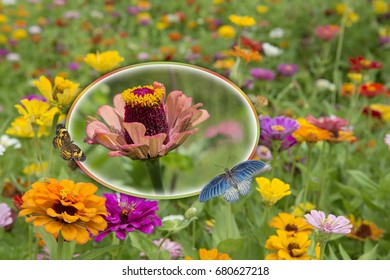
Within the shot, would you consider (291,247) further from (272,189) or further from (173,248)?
(173,248)

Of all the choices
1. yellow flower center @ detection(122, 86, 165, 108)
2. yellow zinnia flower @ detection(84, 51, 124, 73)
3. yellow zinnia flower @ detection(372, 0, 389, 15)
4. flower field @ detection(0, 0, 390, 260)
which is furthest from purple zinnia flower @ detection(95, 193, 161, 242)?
yellow zinnia flower @ detection(372, 0, 389, 15)

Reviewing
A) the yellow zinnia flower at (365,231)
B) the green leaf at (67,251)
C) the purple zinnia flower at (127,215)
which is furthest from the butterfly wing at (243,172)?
the yellow zinnia flower at (365,231)

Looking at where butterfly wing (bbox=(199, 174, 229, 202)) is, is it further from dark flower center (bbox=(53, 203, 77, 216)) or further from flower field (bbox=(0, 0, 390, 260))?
dark flower center (bbox=(53, 203, 77, 216))

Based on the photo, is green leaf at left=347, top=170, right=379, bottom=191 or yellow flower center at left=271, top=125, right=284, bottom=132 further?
green leaf at left=347, top=170, right=379, bottom=191

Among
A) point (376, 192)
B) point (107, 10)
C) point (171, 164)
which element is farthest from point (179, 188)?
point (107, 10)

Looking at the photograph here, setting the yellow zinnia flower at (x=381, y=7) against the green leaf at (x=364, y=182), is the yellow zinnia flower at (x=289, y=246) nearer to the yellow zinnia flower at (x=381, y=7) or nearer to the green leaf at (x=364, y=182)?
the green leaf at (x=364, y=182)

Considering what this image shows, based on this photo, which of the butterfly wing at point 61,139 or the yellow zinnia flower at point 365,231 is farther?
the yellow zinnia flower at point 365,231
